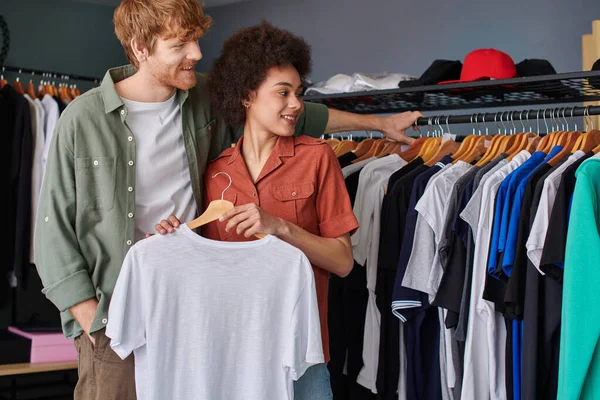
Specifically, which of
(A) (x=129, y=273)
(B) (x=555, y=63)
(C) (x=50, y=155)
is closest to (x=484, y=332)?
(A) (x=129, y=273)

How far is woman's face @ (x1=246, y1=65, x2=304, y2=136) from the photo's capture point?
1.95 metres

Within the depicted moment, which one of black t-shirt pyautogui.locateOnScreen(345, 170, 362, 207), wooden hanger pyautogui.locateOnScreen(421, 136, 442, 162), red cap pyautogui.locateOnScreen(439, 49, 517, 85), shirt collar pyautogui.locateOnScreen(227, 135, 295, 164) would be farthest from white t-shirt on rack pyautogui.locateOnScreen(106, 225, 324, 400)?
red cap pyautogui.locateOnScreen(439, 49, 517, 85)

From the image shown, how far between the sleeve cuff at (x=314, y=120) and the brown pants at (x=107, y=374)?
0.87m

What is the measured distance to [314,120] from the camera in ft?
7.63

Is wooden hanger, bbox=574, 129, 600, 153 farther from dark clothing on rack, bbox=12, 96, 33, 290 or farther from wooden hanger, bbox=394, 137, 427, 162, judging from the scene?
dark clothing on rack, bbox=12, 96, 33, 290

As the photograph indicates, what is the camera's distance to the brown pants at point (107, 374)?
1846 millimetres

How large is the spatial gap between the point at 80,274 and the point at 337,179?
2.29 ft

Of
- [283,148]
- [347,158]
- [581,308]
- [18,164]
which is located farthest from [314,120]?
[18,164]

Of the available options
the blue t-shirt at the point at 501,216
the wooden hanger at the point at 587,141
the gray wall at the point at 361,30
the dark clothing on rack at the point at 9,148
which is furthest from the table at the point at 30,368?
the wooden hanger at the point at 587,141

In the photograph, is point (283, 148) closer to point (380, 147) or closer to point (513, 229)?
point (513, 229)

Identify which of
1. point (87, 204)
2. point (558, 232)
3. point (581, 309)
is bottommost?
point (581, 309)

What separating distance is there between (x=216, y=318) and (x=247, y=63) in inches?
26.6

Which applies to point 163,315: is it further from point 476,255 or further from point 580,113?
point 580,113

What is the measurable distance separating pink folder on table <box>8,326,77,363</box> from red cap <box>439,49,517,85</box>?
227 centimetres
